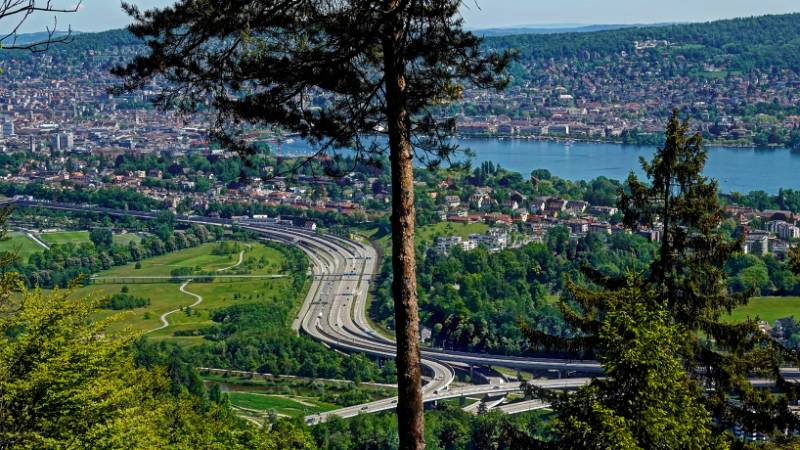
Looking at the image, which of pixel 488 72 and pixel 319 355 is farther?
pixel 319 355

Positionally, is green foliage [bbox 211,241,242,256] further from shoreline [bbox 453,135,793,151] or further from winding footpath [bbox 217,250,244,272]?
shoreline [bbox 453,135,793,151]

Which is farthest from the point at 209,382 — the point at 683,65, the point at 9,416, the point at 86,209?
the point at 683,65

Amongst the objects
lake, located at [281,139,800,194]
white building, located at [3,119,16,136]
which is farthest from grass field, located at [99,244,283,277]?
white building, located at [3,119,16,136]

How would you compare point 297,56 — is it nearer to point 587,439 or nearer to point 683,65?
point 587,439

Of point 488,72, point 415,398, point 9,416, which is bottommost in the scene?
point 9,416

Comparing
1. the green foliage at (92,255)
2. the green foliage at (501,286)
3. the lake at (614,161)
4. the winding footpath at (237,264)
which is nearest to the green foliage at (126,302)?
the green foliage at (92,255)

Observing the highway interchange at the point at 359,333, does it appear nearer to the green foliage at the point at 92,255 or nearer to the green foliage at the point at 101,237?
the green foliage at the point at 92,255
